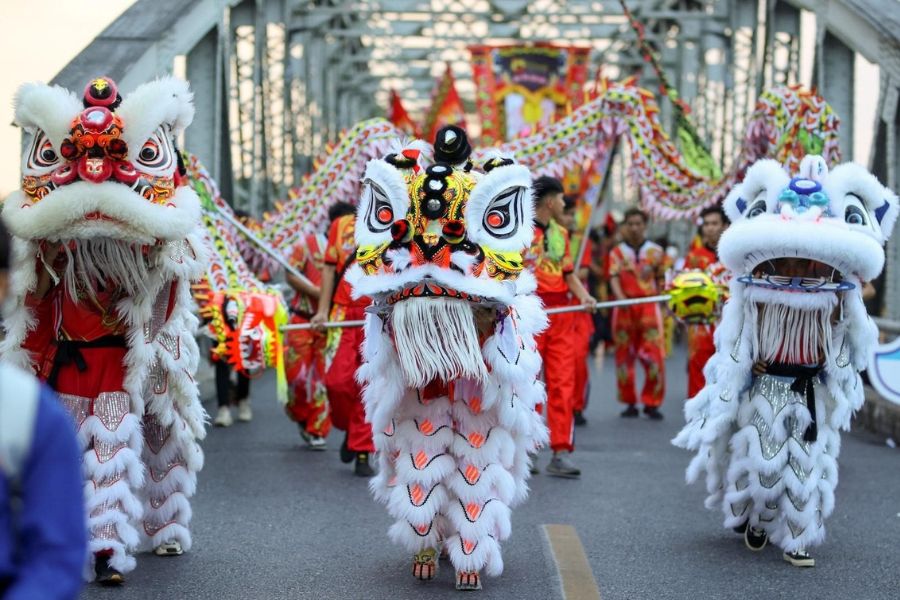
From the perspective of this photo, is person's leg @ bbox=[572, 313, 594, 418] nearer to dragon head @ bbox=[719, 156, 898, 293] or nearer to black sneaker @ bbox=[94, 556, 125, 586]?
dragon head @ bbox=[719, 156, 898, 293]

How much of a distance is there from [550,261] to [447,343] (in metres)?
3.70

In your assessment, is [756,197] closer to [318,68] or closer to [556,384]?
[556,384]

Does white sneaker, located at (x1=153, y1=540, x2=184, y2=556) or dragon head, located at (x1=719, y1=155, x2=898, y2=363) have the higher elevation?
dragon head, located at (x1=719, y1=155, x2=898, y2=363)

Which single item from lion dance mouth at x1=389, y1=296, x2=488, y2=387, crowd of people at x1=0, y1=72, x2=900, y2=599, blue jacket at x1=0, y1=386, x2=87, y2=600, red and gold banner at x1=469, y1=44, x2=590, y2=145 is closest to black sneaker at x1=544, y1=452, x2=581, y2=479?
crowd of people at x1=0, y1=72, x2=900, y2=599

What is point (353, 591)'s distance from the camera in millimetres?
5832

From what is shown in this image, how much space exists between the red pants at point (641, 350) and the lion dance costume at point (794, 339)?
611 cm

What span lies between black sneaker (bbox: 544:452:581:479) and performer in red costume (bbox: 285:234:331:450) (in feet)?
6.45

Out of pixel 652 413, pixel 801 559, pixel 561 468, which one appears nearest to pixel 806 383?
pixel 801 559

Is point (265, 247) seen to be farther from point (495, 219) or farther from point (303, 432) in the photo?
point (495, 219)

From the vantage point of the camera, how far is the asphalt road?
19.5 feet

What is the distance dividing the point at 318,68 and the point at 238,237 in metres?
18.1

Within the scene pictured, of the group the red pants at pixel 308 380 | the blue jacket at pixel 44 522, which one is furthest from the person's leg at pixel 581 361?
the blue jacket at pixel 44 522

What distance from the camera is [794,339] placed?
6.74 m

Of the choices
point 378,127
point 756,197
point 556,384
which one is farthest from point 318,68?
point 756,197
